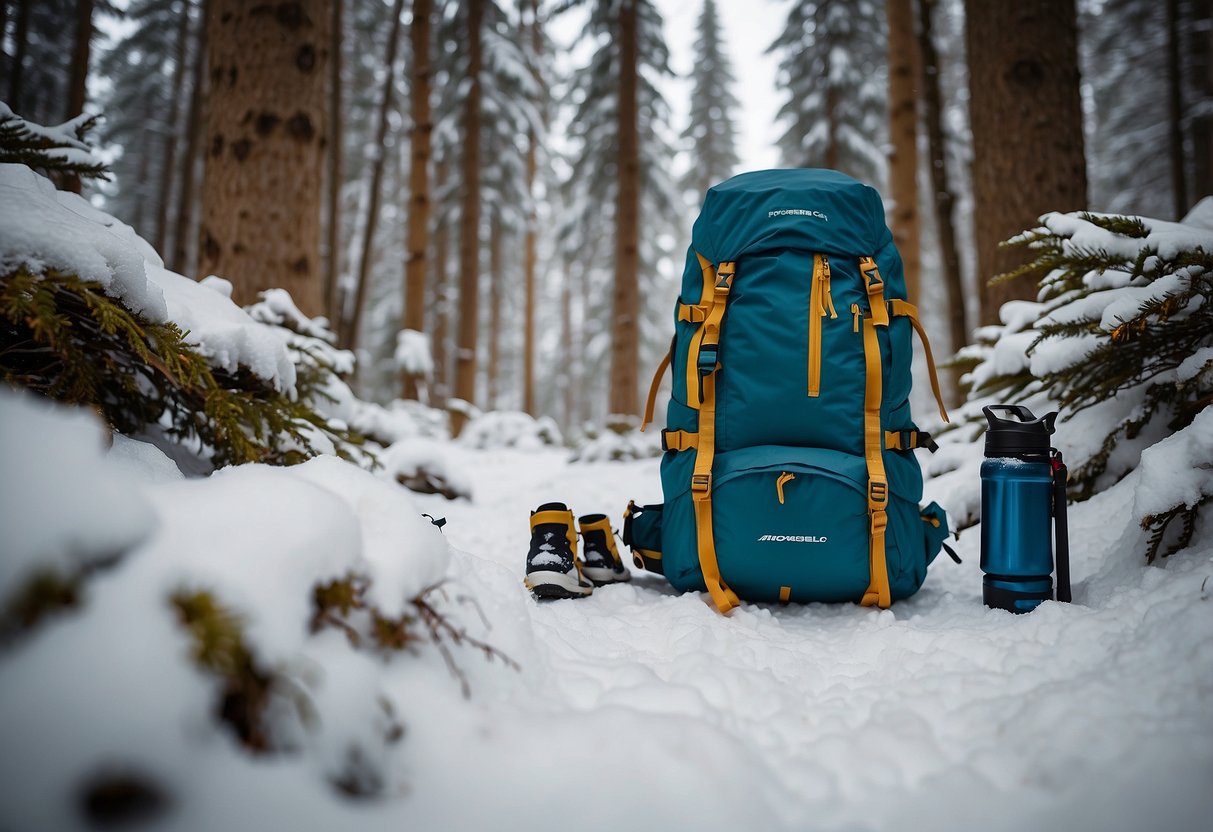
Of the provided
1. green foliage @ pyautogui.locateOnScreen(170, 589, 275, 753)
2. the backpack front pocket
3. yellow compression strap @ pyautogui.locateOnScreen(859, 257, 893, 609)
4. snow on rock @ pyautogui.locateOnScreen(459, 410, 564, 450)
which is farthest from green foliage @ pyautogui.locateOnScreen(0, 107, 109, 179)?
snow on rock @ pyautogui.locateOnScreen(459, 410, 564, 450)

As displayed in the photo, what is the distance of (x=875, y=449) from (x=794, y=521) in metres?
0.41

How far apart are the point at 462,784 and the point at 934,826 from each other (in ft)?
2.57

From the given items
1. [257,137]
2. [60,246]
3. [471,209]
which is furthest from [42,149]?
[471,209]

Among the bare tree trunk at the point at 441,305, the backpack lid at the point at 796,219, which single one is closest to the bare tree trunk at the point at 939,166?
the backpack lid at the point at 796,219

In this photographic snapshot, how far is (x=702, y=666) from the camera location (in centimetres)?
149

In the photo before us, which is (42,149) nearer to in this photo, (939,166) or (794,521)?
(794,521)

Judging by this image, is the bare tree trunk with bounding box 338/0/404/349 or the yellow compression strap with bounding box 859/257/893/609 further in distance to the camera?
the bare tree trunk with bounding box 338/0/404/349

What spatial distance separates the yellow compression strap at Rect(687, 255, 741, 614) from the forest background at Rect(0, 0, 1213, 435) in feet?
7.31

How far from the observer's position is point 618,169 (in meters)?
9.19

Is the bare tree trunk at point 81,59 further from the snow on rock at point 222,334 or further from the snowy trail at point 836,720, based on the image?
the snowy trail at point 836,720

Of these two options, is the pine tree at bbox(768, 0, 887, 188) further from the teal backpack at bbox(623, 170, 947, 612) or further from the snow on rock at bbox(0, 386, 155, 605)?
the snow on rock at bbox(0, 386, 155, 605)

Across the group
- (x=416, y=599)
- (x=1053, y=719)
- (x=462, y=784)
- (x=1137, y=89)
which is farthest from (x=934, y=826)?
→ (x=1137, y=89)

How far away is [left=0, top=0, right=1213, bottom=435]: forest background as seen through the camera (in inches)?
135

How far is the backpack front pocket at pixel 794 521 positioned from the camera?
2037 millimetres
